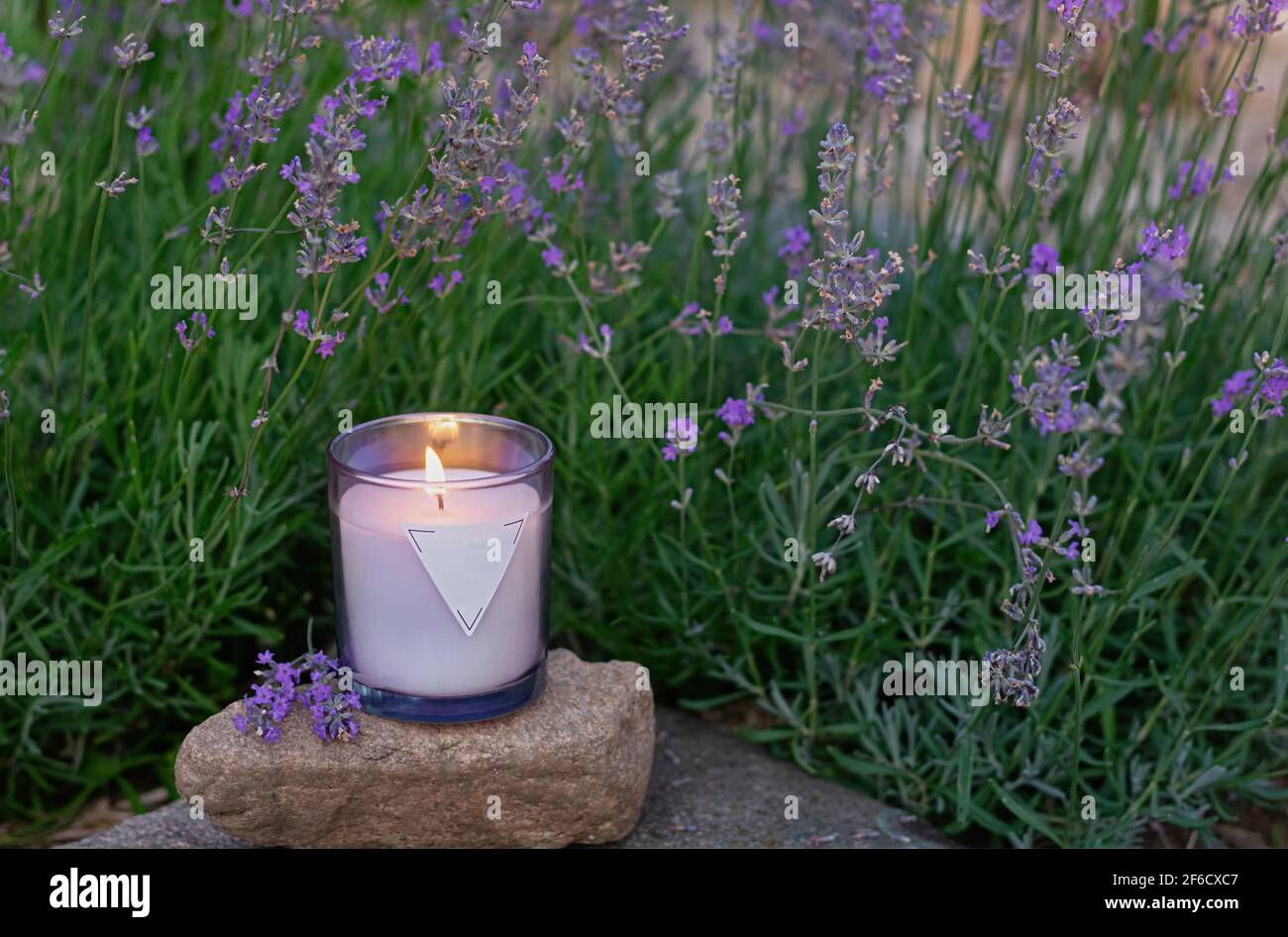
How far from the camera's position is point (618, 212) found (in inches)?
112

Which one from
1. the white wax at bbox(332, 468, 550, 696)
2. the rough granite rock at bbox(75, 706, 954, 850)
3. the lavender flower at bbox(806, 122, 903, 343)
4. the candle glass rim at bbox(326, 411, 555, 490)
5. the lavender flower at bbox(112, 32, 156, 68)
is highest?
the lavender flower at bbox(112, 32, 156, 68)

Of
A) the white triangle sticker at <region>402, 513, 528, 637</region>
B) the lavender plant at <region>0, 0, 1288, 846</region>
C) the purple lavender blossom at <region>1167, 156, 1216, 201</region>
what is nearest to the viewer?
the white triangle sticker at <region>402, 513, 528, 637</region>

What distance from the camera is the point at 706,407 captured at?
7.30 feet

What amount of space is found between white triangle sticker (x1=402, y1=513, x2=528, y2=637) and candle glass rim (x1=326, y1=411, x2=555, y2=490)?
0.05 metres

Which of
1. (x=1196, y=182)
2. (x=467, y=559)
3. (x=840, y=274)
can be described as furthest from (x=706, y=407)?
(x=1196, y=182)

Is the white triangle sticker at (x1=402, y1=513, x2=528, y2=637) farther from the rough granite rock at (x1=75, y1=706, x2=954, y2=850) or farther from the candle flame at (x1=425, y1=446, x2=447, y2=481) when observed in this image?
the rough granite rock at (x1=75, y1=706, x2=954, y2=850)

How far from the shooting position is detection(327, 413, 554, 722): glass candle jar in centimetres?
174

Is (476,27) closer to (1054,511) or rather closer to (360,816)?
(360,816)

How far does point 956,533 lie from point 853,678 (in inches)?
11.0

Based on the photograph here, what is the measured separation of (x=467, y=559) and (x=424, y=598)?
0.25ft

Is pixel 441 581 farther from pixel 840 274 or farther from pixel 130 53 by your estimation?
pixel 130 53

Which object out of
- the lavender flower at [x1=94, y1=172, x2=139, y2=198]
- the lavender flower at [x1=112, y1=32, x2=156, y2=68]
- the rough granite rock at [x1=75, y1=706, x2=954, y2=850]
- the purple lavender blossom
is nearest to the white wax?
the rough granite rock at [x1=75, y1=706, x2=954, y2=850]

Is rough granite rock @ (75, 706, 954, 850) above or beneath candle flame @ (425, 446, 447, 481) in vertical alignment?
beneath
